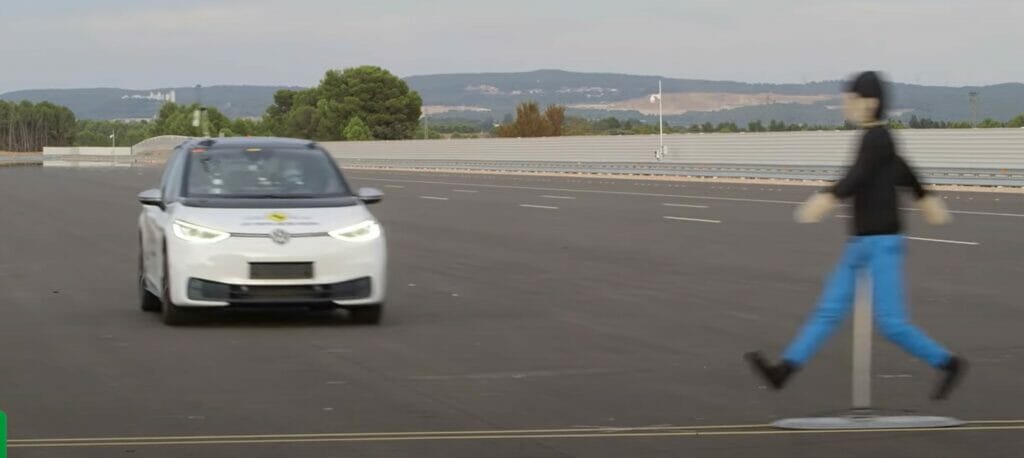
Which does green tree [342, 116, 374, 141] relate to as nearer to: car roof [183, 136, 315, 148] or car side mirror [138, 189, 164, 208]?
car roof [183, 136, 315, 148]

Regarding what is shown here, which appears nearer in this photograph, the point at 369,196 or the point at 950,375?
the point at 950,375

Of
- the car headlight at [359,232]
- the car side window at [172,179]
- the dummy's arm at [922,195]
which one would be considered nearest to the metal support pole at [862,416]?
the dummy's arm at [922,195]

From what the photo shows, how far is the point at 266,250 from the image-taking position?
13.4 metres

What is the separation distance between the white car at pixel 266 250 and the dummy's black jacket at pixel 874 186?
5390mm

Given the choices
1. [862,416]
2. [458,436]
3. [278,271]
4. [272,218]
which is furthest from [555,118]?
[458,436]

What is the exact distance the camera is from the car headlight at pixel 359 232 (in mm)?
13570

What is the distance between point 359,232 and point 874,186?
5.57m

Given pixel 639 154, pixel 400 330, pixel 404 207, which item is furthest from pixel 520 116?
pixel 400 330

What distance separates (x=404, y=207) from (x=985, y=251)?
16863mm

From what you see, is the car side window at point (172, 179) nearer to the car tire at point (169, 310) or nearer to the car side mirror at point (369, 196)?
the car tire at point (169, 310)

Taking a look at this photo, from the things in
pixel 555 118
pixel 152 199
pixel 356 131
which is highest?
pixel 152 199

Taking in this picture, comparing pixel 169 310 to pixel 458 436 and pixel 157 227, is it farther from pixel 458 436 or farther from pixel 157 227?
pixel 458 436

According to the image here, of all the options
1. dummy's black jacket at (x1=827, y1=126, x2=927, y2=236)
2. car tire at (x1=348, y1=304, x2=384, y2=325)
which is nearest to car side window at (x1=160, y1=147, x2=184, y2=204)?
car tire at (x1=348, y1=304, x2=384, y2=325)

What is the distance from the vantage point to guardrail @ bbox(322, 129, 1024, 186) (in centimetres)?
4434
